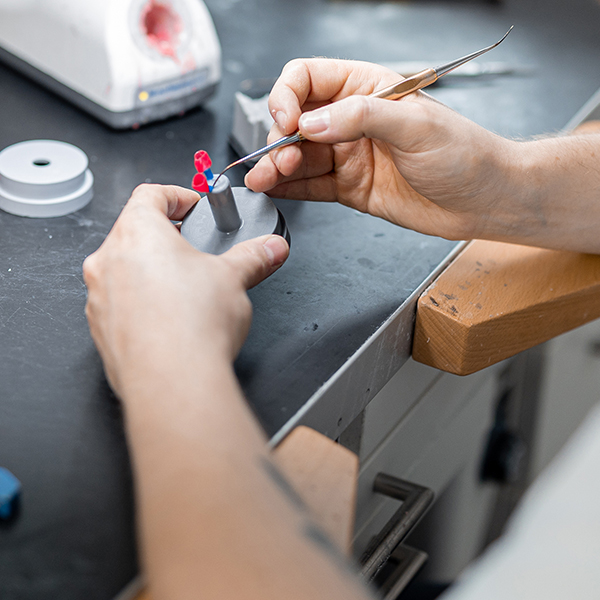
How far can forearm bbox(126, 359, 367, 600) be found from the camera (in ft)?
1.16

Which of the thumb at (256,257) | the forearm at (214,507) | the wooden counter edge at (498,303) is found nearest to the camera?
the forearm at (214,507)

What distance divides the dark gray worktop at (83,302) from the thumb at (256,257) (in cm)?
7

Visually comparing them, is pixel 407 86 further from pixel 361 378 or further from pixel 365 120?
pixel 361 378

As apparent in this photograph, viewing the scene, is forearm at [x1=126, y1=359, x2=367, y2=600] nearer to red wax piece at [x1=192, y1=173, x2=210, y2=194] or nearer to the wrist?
red wax piece at [x1=192, y1=173, x2=210, y2=194]

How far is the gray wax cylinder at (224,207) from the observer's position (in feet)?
1.91

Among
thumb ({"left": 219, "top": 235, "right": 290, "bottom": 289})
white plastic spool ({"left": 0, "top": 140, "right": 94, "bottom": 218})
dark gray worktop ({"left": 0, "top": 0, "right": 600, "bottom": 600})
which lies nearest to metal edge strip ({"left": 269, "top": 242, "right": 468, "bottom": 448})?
dark gray worktop ({"left": 0, "top": 0, "right": 600, "bottom": 600})

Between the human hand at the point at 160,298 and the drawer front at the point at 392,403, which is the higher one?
the human hand at the point at 160,298

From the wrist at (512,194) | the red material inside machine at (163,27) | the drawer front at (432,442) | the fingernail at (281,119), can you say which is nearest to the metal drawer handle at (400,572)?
the drawer front at (432,442)

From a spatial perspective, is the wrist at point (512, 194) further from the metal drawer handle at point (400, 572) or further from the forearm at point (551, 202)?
the metal drawer handle at point (400, 572)

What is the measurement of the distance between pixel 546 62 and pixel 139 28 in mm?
775

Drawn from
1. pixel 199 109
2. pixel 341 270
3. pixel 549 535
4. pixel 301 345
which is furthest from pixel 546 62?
pixel 549 535

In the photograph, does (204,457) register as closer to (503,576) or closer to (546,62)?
(503,576)

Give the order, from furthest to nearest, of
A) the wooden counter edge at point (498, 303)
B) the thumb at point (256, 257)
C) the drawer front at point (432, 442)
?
the drawer front at point (432, 442) → the wooden counter edge at point (498, 303) → the thumb at point (256, 257)

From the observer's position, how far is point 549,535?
0.40m
